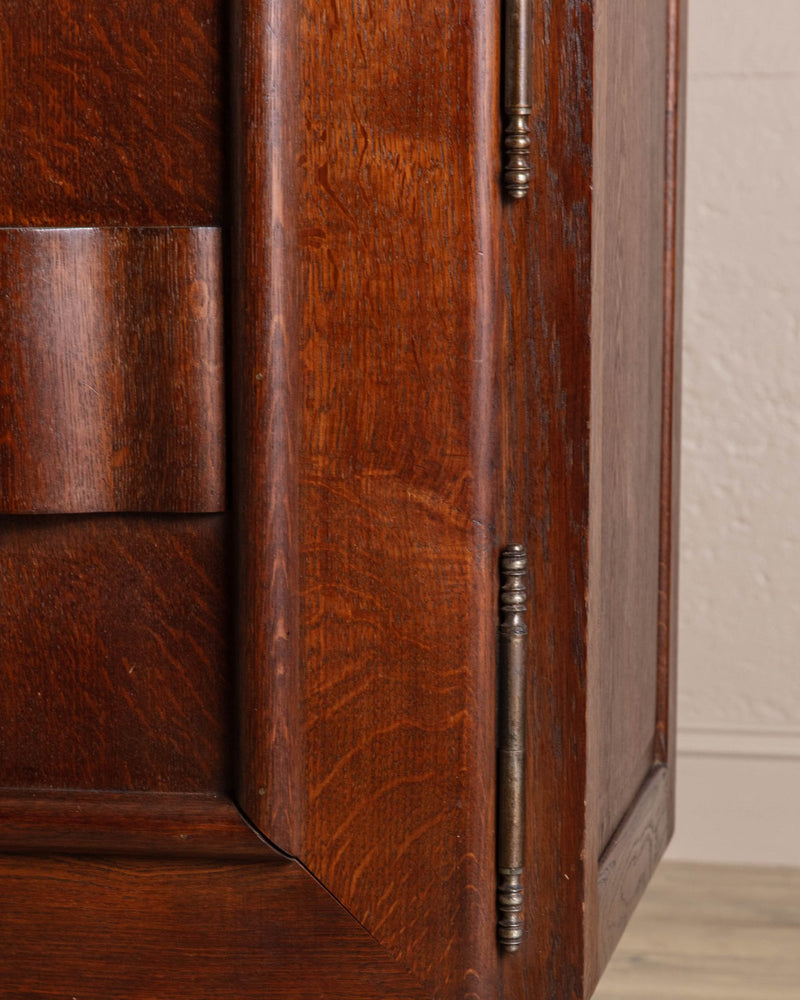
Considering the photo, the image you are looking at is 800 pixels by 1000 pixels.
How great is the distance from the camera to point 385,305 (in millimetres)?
637

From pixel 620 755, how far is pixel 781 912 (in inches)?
17.5

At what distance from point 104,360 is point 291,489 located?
0.11m

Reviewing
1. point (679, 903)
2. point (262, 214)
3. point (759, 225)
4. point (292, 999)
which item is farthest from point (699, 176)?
point (292, 999)

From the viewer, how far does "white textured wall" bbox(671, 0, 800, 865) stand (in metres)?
1.33

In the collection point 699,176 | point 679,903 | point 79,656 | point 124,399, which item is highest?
point 699,176

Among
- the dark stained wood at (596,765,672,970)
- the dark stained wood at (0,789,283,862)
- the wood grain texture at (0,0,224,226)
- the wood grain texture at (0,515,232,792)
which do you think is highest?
the wood grain texture at (0,0,224,226)

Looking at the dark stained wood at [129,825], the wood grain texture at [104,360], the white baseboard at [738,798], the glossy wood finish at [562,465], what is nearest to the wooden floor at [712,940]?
the white baseboard at [738,798]

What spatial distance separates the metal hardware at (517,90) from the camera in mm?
635

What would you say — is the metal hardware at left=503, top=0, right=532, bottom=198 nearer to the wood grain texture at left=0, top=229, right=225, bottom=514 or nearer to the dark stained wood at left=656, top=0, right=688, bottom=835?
the wood grain texture at left=0, top=229, right=225, bottom=514

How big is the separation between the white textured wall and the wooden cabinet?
2.37 ft

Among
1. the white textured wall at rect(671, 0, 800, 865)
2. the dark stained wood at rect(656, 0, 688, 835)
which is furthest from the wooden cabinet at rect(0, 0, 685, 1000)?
the white textured wall at rect(671, 0, 800, 865)

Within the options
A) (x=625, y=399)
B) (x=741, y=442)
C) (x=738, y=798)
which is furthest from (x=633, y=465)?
(x=738, y=798)

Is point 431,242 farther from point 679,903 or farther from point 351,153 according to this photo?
point 679,903

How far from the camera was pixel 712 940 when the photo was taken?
1.08m
